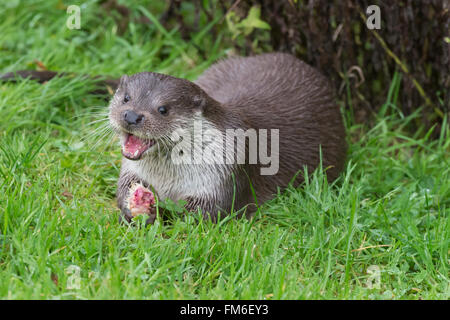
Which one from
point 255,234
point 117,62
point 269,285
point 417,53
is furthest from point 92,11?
point 269,285

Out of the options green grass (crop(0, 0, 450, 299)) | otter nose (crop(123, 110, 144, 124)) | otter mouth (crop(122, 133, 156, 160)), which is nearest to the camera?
green grass (crop(0, 0, 450, 299))

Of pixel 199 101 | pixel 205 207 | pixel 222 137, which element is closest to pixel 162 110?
pixel 199 101

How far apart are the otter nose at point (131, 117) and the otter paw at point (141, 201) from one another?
32cm

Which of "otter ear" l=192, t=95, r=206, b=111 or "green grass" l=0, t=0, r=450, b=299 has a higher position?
"otter ear" l=192, t=95, r=206, b=111

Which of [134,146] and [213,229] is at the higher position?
[134,146]

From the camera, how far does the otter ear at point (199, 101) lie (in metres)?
2.72

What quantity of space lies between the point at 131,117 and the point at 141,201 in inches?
14.0

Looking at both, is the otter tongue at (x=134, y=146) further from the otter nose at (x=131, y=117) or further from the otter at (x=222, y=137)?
the otter nose at (x=131, y=117)

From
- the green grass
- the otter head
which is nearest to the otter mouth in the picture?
the otter head

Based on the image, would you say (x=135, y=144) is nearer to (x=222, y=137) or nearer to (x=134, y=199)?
(x=134, y=199)

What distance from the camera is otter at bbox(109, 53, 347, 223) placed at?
2691 millimetres

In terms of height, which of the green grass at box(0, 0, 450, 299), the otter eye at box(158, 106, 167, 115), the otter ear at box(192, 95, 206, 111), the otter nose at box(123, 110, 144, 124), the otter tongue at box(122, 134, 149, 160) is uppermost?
the otter ear at box(192, 95, 206, 111)

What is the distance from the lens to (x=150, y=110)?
8.68 ft

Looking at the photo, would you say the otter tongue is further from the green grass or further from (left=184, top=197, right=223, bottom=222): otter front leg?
(left=184, top=197, right=223, bottom=222): otter front leg
